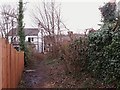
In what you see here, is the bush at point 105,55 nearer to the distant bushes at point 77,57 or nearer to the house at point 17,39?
the distant bushes at point 77,57

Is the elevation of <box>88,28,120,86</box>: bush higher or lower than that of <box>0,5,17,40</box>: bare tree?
lower

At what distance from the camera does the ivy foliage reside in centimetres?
968

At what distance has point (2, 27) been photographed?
3616 cm

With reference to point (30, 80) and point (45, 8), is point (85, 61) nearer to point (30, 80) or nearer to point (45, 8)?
point (30, 80)

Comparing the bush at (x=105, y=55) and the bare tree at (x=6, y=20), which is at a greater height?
the bare tree at (x=6, y=20)

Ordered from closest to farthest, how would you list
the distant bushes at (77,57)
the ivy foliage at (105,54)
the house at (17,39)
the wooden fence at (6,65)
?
the wooden fence at (6,65) < the ivy foliage at (105,54) < the distant bushes at (77,57) < the house at (17,39)

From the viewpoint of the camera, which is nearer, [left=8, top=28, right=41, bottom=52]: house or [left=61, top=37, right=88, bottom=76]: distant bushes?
[left=61, top=37, right=88, bottom=76]: distant bushes

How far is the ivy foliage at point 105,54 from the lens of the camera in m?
9.68

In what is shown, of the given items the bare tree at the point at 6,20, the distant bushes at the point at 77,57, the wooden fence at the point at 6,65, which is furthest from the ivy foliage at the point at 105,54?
the bare tree at the point at 6,20

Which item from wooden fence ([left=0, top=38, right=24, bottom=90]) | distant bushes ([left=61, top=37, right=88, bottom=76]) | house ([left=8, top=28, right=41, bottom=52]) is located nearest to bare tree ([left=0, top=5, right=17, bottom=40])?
house ([left=8, top=28, right=41, bottom=52])

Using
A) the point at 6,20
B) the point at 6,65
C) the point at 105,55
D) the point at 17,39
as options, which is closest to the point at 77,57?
the point at 105,55

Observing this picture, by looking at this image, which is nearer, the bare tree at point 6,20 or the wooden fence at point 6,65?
the wooden fence at point 6,65

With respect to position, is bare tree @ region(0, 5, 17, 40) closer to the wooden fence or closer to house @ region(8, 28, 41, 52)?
house @ region(8, 28, 41, 52)

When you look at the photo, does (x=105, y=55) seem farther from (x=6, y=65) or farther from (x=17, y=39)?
(x=17, y=39)
